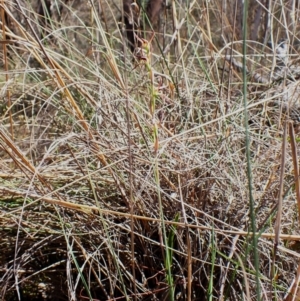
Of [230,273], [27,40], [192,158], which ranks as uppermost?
[27,40]

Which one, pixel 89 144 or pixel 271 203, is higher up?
pixel 89 144

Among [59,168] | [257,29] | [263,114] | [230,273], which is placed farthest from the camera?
[257,29]

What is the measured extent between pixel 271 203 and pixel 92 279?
0.32m

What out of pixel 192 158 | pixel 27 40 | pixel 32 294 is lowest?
pixel 32 294

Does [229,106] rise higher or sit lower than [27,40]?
lower

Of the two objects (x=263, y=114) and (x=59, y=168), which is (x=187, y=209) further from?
(x=263, y=114)

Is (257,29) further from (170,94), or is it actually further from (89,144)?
(89,144)

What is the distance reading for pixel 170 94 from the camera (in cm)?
116

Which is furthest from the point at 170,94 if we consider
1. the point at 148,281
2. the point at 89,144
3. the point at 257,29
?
the point at 257,29

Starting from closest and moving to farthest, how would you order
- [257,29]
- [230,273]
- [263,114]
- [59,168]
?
[230,273], [59,168], [263,114], [257,29]

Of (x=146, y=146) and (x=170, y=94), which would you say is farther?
(x=170, y=94)

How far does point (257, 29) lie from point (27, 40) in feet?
3.64

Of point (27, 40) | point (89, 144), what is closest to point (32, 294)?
point (89, 144)

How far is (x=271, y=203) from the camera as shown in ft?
3.17
